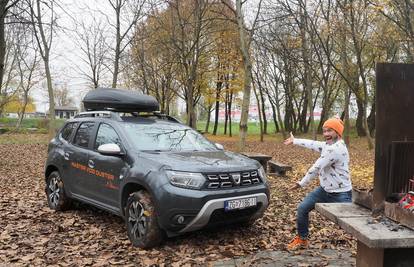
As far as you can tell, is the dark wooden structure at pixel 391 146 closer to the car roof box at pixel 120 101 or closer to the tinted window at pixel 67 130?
the car roof box at pixel 120 101

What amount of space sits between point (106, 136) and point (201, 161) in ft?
6.23

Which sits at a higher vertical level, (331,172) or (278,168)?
(331,172)

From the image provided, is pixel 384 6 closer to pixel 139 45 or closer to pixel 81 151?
pixel 81 151

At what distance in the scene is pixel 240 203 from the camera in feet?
17.8

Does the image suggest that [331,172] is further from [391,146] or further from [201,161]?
[201,161]

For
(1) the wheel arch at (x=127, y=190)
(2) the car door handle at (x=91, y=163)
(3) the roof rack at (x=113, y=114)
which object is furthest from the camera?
(3) the roof rack at (x=113, y=114)

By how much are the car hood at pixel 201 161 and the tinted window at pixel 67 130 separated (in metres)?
2.59

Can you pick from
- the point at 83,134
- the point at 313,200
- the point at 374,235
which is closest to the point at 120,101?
the point at 83,134

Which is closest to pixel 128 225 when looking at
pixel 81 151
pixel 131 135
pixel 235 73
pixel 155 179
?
pixel 155 179

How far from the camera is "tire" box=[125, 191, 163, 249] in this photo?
17.6 ft

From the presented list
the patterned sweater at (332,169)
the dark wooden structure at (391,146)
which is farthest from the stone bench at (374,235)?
the patterned sweater at (332,169)

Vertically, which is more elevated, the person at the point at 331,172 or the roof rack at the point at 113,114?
the roof rack at the point at 113,114

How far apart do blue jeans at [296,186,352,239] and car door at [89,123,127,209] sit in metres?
2.51

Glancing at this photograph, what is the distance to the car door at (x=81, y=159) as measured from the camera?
6790 millimetres
